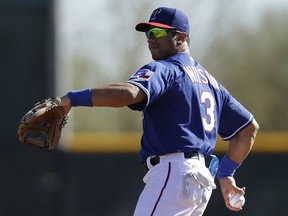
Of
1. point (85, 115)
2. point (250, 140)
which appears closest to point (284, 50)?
point (85, 115)

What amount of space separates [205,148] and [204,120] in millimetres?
183

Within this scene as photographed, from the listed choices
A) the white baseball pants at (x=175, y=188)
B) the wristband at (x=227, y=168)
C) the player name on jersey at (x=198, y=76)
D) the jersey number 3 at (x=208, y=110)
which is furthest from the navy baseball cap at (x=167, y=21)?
the wristband at (x=227, y=168)

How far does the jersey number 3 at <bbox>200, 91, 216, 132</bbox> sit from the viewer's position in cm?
622

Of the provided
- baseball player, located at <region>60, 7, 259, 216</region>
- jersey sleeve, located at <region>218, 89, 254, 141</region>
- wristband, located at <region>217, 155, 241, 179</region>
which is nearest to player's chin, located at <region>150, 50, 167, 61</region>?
baseball player, located at <region>60, 7, 259, 216</region>

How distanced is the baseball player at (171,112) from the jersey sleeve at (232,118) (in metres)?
0.16

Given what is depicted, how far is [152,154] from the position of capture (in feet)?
20.2

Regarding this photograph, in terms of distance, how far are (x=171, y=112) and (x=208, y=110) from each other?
1.03 ft

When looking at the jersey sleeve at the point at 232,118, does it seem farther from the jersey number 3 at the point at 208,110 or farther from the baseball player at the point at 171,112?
the jersey number 3 at the point at 208,110

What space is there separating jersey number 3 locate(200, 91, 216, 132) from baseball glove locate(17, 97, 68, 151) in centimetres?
97

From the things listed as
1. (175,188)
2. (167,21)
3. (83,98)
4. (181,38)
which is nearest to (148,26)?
(167,21)

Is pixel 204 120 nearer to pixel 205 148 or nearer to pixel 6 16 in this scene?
pixel 205 148

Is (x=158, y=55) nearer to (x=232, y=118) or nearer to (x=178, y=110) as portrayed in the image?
(x=178, y=110)

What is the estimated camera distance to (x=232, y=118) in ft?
22.0

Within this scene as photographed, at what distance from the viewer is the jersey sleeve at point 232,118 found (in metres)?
6.67
